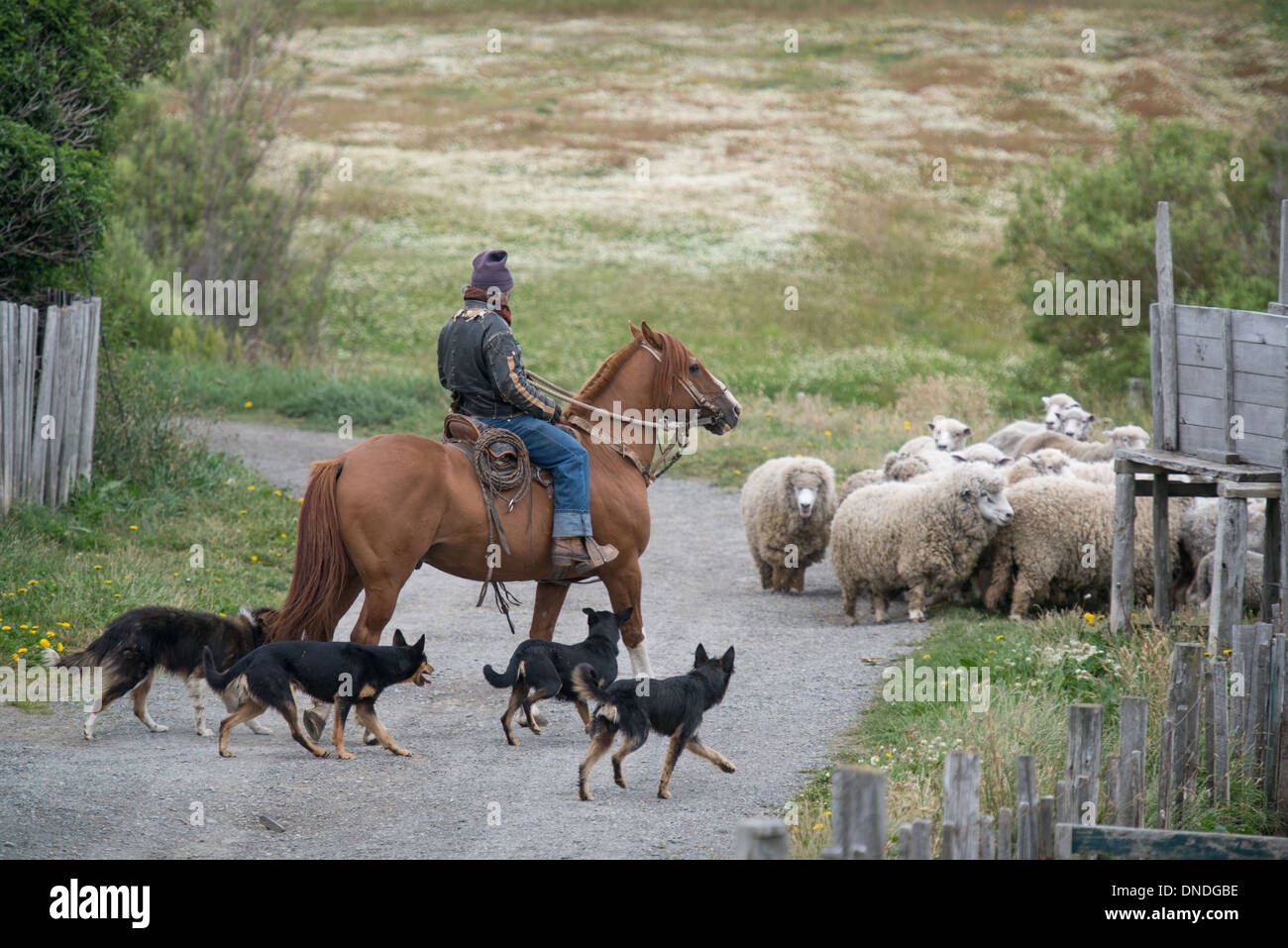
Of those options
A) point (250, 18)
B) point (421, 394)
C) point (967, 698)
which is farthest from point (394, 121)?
point (967, 698)

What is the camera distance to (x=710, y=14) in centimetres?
7138

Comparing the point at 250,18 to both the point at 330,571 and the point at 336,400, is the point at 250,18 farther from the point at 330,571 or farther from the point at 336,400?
the point at 330,571

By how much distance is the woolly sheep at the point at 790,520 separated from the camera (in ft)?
42.9

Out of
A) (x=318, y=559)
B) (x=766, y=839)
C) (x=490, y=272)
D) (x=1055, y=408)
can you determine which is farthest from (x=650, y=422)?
(x=1055, y=408)

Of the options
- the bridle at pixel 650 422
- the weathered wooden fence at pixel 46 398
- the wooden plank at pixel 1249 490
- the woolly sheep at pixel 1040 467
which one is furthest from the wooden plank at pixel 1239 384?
the weathered wooden fence at pixel 46 398

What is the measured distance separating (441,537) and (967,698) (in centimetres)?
362

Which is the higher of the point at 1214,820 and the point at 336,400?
the point at 336,400

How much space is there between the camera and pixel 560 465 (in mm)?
8812

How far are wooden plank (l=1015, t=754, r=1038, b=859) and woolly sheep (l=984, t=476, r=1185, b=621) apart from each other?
245 inches

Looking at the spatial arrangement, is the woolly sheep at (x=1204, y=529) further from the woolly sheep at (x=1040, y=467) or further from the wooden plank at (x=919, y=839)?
the wooden plank at (x=919, y=839)

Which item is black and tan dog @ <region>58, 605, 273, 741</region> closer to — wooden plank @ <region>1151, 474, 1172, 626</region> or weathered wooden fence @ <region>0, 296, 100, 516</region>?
weathered wooden fence @ <region>0, 296, 100, 516</region>

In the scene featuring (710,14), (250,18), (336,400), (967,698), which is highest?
(710,14)

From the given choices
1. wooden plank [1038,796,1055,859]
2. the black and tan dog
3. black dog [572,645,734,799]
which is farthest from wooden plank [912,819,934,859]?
the black and tan dog
